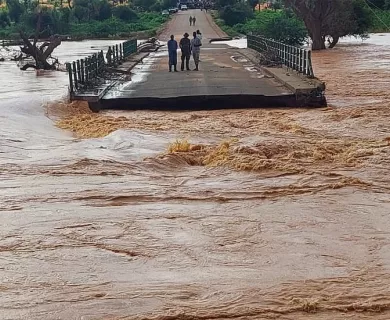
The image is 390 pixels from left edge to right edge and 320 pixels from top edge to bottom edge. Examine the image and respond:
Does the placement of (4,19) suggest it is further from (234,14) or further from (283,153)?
(283,153)

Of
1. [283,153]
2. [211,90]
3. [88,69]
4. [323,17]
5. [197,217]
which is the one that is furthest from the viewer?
[323,17]

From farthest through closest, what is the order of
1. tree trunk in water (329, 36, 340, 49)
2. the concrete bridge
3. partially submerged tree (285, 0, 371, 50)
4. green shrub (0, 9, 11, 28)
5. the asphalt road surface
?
green shrub (0, 9, 11, 28), tree trunk in water (329, 36, 340, 49), partially submerged tree (285, 0, 371, 50), the asphalt road surface, the concrete bridge

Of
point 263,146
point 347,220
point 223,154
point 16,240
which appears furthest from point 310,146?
point 16,240

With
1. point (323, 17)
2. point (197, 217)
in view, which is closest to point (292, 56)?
point (197, 217)

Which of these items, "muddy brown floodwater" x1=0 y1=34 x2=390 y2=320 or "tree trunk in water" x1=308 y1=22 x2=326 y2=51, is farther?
"tree trunk in water" x1=308 y1=22 x2=326 y2=51

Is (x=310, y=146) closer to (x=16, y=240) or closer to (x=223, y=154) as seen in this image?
(x=223, y=154)

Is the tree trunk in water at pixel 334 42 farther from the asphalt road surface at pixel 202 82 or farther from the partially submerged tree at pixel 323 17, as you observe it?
the asphalt road surface at pixel 202 82

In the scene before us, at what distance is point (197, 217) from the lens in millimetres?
9898

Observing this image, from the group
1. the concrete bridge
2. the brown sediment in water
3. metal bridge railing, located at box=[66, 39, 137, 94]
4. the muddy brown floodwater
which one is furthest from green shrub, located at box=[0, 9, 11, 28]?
the brown sediment in water

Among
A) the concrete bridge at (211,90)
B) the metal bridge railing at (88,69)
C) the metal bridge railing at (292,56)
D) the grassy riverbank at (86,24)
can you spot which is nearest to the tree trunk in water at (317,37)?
the metal bridge railing at (292,56)

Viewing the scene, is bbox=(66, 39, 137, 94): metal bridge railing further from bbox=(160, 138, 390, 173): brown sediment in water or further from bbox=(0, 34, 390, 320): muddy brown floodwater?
bbox=(160, 138, 390, 173): brown sediment in water

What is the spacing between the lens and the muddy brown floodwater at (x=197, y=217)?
7.18m

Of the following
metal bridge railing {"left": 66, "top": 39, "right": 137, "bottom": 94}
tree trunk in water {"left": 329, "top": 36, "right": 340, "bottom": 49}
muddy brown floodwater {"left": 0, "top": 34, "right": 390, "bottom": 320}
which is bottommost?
muddy brown floodwater {"left": 0, "top": 34, "right": 390, "bottom": 320}

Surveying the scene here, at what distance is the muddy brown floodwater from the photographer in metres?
7.18
